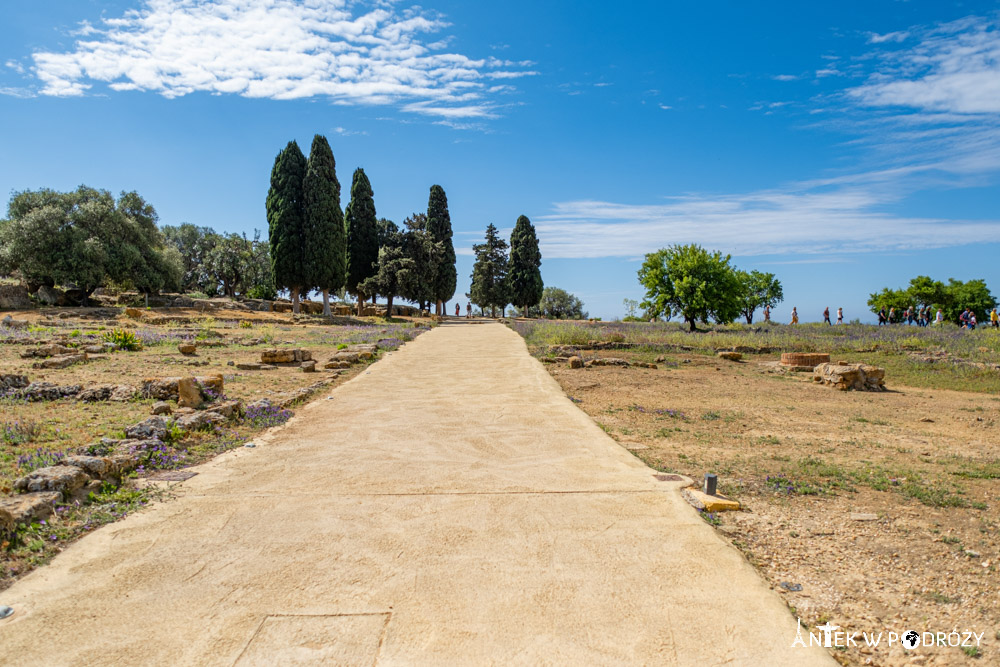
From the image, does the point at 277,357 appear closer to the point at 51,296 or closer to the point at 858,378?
the point at 858,378

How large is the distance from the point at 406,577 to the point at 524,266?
4772cm

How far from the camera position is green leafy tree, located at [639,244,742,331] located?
28.2m

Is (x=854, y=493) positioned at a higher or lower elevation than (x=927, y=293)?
lower

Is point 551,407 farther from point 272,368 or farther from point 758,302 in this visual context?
point 758,302

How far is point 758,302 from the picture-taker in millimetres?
63719

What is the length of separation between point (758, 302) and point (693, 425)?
207ft

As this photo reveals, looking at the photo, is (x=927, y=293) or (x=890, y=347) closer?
(x=890, y=347)

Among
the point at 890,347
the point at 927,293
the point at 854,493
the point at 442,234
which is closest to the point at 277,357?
the point at 854,493

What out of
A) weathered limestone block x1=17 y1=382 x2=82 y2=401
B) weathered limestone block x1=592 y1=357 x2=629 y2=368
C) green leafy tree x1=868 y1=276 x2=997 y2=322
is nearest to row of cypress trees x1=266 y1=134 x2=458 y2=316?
weathered limestone block x1=592 y1=357 x2=629 y2=368

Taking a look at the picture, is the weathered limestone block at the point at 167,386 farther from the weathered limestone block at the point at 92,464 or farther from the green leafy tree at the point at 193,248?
the green leafy tree at the point at 193,248


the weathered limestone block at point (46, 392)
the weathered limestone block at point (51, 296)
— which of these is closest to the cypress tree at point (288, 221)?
the weathered limestone block at point (51, 296)

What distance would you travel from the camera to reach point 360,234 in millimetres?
40719

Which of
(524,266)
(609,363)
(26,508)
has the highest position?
(524,266)

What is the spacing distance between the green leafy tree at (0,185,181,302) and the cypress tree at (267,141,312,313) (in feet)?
24.6
